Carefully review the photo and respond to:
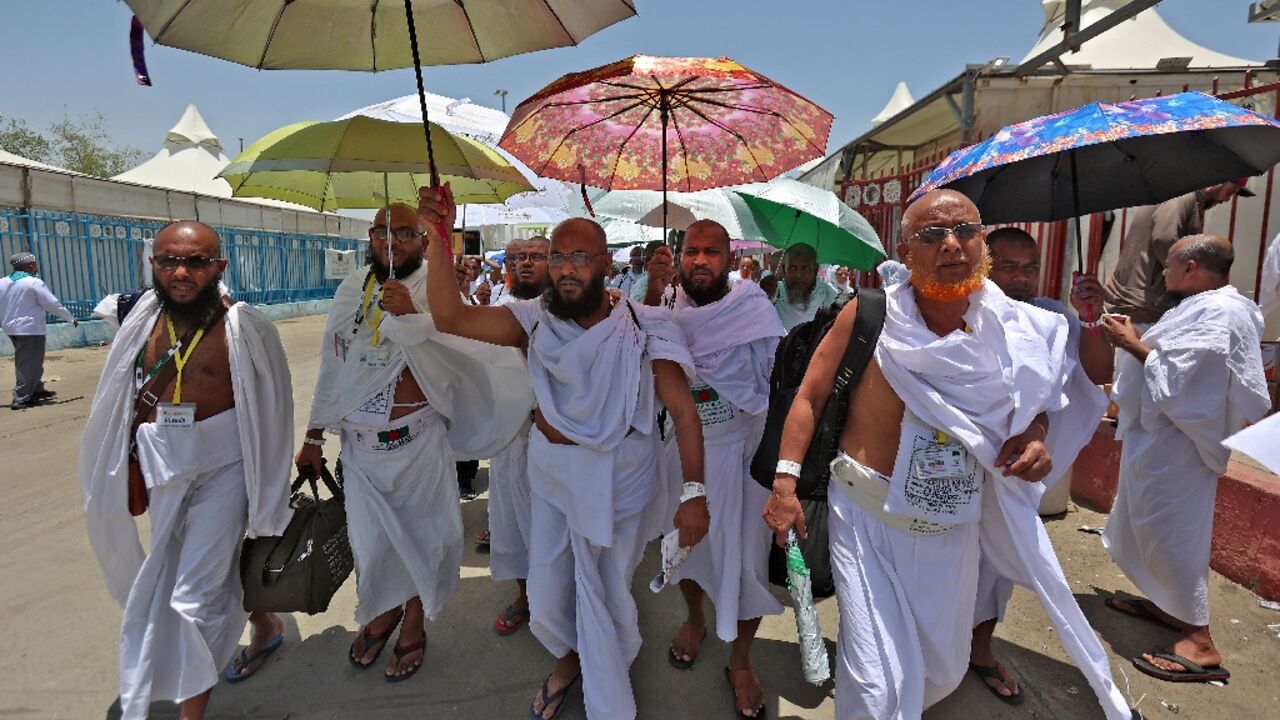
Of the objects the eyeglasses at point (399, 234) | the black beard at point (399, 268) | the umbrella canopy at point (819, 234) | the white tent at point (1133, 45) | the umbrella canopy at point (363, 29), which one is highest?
the white tent at point (1133, 45)

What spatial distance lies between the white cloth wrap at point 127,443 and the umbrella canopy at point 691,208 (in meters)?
3.08

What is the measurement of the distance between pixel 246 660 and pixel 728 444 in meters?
2.33

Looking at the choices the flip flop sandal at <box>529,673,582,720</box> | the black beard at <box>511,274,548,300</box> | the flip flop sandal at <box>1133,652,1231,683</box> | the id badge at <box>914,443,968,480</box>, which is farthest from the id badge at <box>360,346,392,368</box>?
the flip flop sandal at <box>1133,652,1231,683</box>

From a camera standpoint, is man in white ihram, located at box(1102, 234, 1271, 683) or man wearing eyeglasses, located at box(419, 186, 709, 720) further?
man in white ihram, located at box(1102, 234, 1271, 683)

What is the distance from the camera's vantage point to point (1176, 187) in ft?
10.7

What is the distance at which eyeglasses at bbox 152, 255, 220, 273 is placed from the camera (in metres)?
Result: 2.67

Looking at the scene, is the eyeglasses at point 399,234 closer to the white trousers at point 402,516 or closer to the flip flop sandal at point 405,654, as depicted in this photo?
the white trousers at point 402,516

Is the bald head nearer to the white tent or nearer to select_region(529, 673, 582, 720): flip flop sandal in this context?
select_region(529, 673, 582, 720): flip flop sandal

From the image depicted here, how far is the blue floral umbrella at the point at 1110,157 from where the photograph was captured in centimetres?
262

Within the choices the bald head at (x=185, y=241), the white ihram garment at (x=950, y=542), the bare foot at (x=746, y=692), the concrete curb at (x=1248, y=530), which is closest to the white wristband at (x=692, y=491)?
the white ihram garment at (x=950, y=542)

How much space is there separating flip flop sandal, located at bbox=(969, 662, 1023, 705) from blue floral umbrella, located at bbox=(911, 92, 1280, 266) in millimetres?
1952

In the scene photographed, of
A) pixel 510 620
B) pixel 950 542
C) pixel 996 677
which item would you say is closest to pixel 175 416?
pixel 510 620

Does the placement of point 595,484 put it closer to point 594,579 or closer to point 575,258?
point 594,579

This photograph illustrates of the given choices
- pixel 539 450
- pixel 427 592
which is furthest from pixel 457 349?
pixel 427 592
